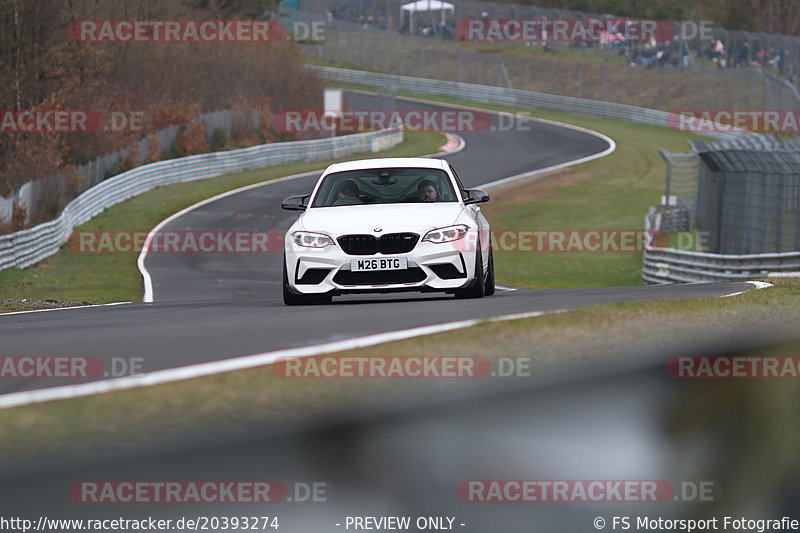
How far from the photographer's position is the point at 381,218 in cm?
1042

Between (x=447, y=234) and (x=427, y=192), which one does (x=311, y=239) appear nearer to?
(x=447, y=234)

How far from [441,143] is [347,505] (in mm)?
A: 51974

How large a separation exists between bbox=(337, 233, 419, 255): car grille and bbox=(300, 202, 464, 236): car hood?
0.05 m

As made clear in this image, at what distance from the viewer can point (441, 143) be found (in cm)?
5447

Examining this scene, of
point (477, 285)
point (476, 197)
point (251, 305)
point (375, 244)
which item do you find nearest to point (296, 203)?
point (251, 305)

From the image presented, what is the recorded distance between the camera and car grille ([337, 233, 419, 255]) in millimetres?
10219

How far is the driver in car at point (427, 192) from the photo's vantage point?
11297 millimetres

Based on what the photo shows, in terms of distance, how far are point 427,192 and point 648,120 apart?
176 feet

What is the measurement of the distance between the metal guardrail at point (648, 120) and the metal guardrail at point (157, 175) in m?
13.3

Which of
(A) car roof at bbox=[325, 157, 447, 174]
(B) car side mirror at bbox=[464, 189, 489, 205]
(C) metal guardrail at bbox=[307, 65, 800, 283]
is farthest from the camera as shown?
(C) metal guardrail at bbox=[307, 65, 800, 283]

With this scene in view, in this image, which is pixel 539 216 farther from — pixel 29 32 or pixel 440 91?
pixel 440 91

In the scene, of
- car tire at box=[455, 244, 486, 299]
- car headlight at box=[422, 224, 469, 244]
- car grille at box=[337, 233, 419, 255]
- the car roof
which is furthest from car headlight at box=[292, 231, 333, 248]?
the car roof

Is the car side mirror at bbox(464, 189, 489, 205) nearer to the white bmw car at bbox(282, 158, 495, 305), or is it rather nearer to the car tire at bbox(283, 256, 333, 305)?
the white bmw car at bbox(282, 158, 495, 305)

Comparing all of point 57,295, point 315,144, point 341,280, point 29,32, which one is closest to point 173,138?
point 315,144
